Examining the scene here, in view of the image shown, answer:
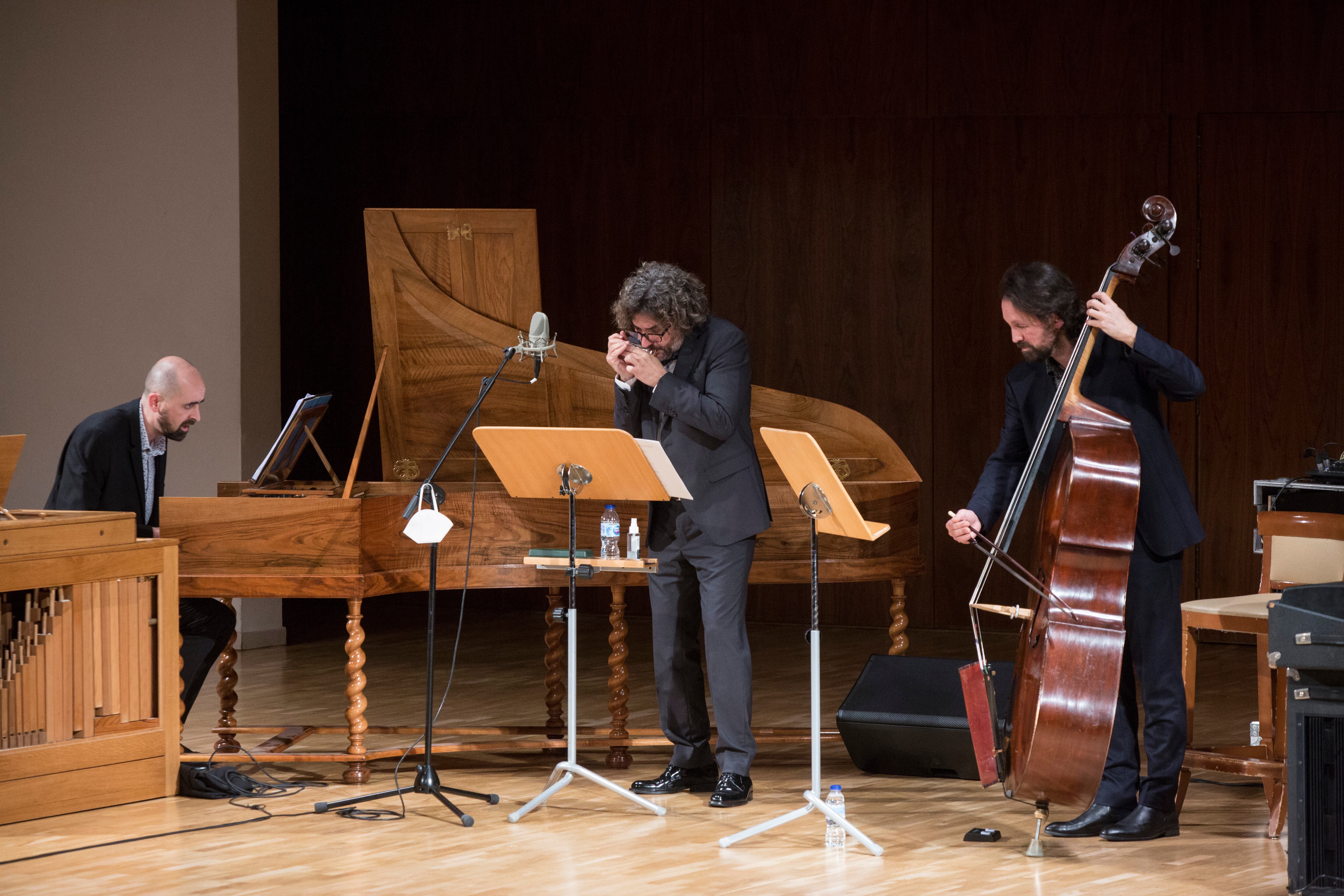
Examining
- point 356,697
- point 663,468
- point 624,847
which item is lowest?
point 624,847

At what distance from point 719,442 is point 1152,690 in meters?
1.20

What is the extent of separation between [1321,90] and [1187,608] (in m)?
4.14

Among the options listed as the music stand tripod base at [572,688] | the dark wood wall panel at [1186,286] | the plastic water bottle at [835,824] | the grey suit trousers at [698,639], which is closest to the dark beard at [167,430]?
the music stand tripod base at [572,688]

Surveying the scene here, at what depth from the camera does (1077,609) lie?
3.29 metres

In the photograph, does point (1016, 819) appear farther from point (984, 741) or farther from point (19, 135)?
point (19, 135)

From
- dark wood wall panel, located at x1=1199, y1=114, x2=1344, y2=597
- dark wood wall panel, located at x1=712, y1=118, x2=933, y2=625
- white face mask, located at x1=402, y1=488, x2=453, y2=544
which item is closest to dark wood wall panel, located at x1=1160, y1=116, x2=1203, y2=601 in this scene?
dark wood wall panel, located at x1=1199, y1=114, x2=1344, y2=597

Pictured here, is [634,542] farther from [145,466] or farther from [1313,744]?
[1313,744]

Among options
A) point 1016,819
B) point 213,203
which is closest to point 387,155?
point 213,203

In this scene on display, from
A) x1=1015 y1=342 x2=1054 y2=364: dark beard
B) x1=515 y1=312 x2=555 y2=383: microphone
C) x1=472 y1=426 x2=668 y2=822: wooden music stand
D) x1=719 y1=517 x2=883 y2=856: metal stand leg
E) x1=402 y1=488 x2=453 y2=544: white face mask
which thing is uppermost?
x1=515 y1=312 x2=555 y2=383: microphone

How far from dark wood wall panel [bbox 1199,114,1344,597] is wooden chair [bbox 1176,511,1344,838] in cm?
332

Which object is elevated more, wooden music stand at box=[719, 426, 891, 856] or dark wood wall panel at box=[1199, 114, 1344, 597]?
dark wood wall panel at box=[1199, 114, 1344, 597]

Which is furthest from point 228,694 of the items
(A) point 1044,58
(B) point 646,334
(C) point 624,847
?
(A) point 1044,58

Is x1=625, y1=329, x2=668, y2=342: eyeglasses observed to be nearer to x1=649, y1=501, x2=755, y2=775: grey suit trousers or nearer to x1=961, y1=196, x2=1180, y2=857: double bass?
x1=649, y1=501, x2=755, y2=775: grey suit trousers

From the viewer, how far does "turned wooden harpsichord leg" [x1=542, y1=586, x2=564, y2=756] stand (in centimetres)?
489
